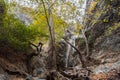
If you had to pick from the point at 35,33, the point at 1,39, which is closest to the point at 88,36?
the point at 35,33

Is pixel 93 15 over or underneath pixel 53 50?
over

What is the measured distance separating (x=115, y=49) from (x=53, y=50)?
5604 millimetres

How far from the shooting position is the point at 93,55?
63.4 ft

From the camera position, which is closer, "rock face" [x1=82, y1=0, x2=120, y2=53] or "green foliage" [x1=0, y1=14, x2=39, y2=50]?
"green foliage" [x1=0, y1=14, x2=39, y2=50]

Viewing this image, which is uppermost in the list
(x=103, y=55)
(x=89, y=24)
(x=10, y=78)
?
(x=89, y=24)

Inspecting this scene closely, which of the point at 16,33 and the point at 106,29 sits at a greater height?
the point at 106,29

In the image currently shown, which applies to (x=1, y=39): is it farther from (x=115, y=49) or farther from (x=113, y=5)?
(x=113, y=5)

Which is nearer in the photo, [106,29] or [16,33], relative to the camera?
[16,33]

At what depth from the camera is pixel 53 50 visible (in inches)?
Answer: 538

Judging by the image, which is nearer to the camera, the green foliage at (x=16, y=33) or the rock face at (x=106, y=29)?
the green foliage at (x=16, y=33)

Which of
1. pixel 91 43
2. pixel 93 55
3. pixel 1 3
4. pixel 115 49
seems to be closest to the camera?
pixel 1 3

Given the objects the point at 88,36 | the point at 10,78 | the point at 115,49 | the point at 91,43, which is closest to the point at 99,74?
the point at 115,49

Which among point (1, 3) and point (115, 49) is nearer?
point (1, 3)

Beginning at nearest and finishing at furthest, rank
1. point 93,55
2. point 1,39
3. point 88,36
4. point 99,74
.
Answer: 1. point 99,74
2. point 1,39
3. point 93,55
4. point 88,36
